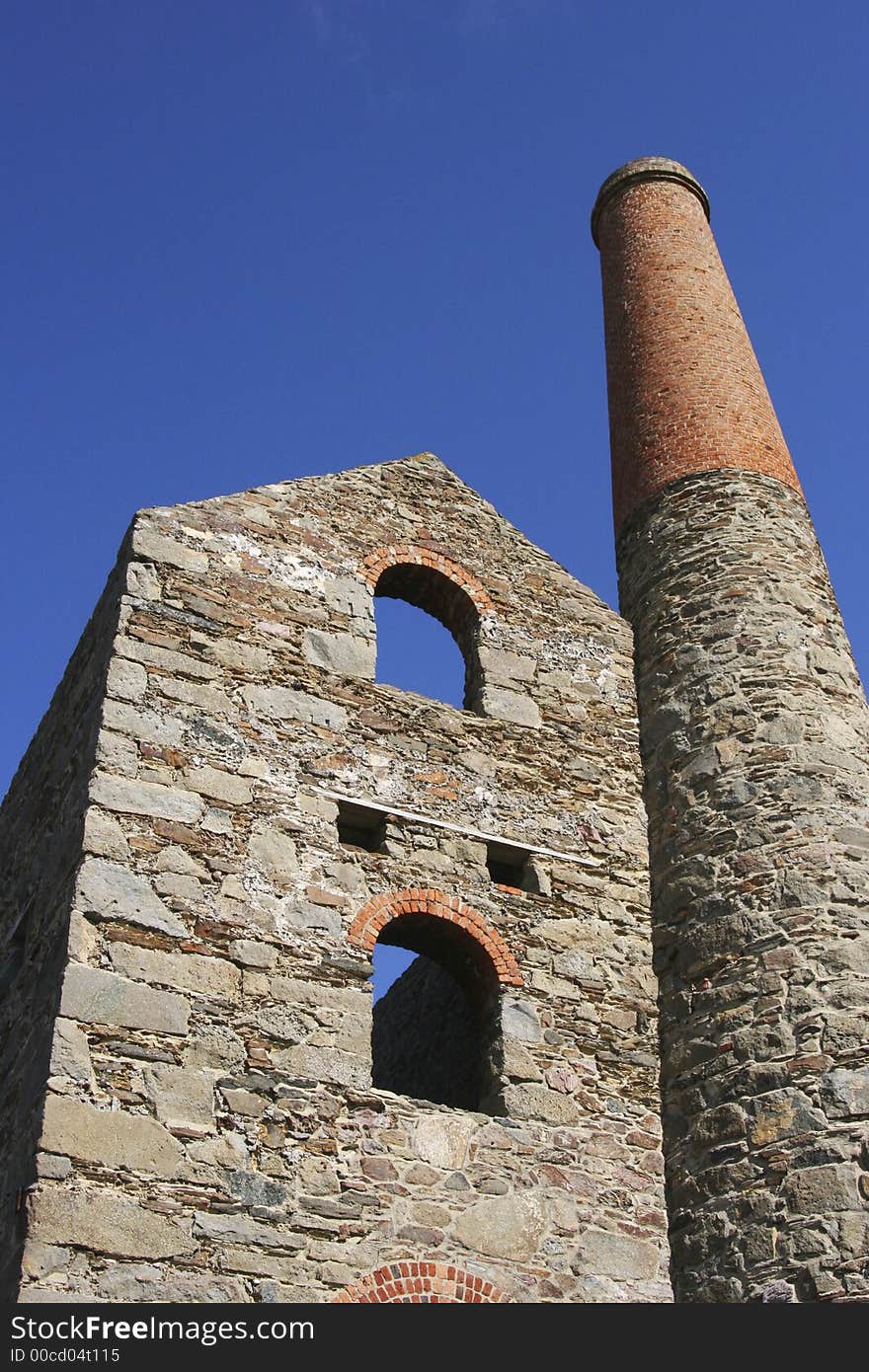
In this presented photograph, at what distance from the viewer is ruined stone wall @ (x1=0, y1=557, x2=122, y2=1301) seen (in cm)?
711

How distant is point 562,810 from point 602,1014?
4.92 ft

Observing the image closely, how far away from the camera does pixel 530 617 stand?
35.4 ft

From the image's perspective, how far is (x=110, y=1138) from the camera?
23.0 ft

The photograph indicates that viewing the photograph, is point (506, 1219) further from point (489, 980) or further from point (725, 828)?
point (725, 828)

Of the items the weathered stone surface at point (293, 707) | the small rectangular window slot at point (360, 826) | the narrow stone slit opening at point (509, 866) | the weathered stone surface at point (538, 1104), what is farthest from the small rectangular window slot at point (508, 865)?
the weathered stone surface at point (538, 1104)

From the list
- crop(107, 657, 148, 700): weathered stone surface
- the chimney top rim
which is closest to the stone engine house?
crop(107, 657, 148, 700): weathered stone surface

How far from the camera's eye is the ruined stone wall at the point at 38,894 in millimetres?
7113

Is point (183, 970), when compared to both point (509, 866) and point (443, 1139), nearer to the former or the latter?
point (443, 1139)

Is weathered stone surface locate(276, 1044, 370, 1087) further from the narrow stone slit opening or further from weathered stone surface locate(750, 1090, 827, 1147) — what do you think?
weathered stone surface locate(750, 1090, 827, 1147)

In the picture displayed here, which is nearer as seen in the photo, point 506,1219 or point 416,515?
point 506,1219

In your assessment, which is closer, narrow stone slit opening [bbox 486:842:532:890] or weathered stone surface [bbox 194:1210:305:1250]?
weathered stone surface [bbox 194:1210:305:1250]

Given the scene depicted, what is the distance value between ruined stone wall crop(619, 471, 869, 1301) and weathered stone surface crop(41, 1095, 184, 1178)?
3.09 meters

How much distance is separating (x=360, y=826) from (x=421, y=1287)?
2818 millimetres

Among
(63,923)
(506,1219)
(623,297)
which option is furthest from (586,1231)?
(623,297)
